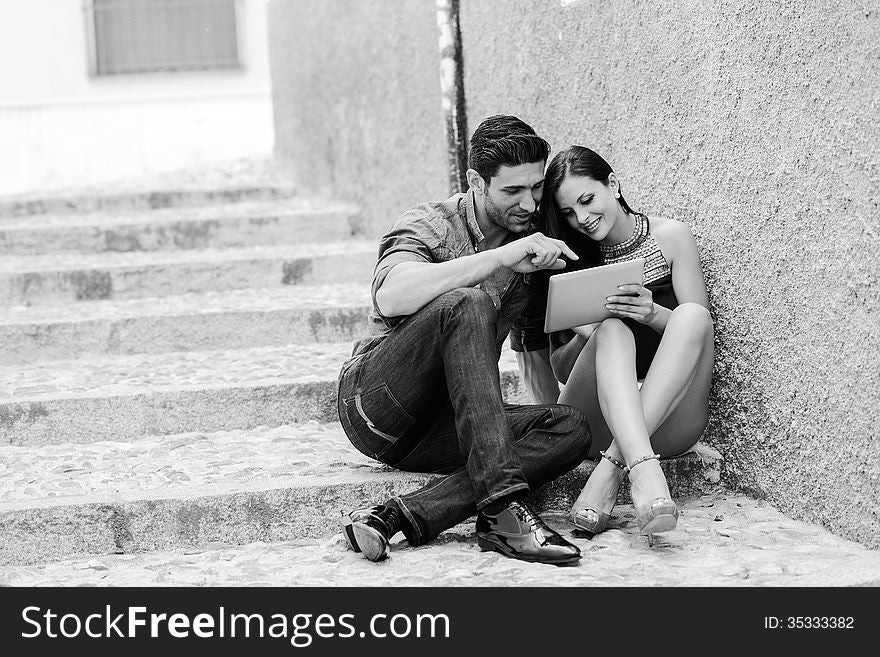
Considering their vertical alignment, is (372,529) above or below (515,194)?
below

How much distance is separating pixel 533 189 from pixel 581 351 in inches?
21.4

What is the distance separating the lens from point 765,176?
10.5 ft

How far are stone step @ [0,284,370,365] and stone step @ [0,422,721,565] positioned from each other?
1.19 meters

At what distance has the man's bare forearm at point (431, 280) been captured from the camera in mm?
3162

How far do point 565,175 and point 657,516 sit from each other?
1075 millimetres

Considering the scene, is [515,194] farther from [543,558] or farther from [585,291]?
[543,558]

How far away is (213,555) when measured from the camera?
3195 mm

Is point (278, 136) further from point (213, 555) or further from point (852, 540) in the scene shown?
point (852, 540)

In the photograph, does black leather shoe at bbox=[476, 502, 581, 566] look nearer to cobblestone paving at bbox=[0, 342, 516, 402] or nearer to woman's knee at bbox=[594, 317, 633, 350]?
woman's knee at bbox=[594, 317, 633, 350]

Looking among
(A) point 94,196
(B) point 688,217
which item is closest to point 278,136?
(A) point 94,196

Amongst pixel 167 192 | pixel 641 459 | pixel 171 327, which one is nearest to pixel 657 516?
pixel 641 459

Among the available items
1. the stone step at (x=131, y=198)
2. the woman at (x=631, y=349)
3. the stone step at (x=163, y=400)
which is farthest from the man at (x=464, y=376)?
the stone step at (x=131, y=198)

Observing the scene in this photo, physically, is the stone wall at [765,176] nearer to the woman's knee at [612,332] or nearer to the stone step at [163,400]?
the woman's knee at [612,332]

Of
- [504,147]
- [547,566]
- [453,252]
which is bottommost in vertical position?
[547,566]
